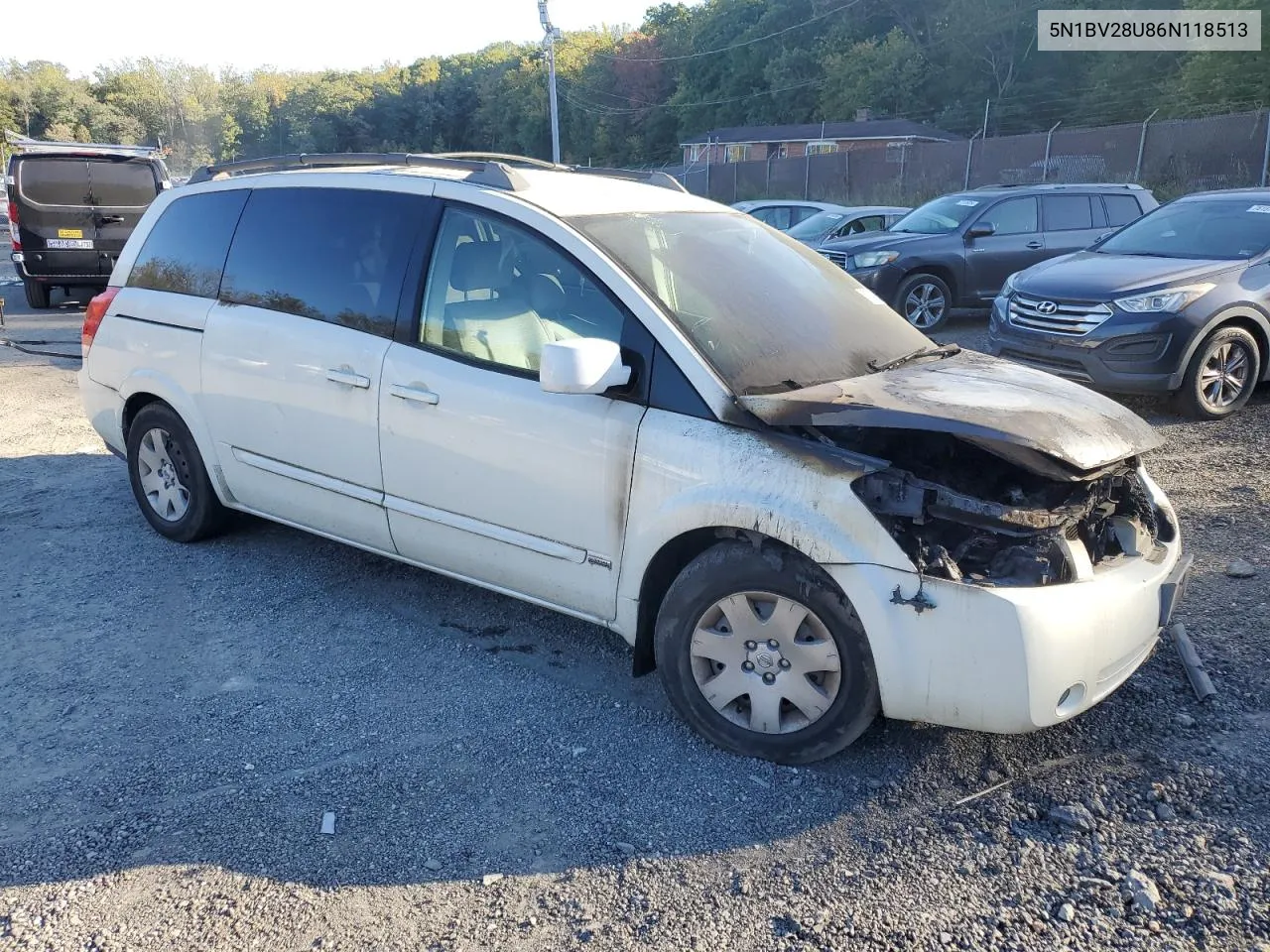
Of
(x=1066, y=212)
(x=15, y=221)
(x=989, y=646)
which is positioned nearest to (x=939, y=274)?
(x=1066, y=212)

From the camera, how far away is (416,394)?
386 centimetres

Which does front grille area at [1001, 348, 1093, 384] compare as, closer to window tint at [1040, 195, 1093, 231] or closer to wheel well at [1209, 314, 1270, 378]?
wheel well at [1209, 314, 1270, 378]

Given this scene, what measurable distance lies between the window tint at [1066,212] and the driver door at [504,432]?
409 inches

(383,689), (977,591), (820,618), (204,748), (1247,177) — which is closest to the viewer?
(977,591)

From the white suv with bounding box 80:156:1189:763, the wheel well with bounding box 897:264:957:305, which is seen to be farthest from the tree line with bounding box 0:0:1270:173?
the white suv with bounding box 80:156:1189:763

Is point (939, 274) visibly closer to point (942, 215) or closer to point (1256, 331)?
point (942, 215)

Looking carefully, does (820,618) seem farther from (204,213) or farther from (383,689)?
(204,213)

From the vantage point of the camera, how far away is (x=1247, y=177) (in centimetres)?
2102

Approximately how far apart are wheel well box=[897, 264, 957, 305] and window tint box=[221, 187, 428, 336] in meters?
8.75

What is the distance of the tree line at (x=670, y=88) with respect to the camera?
158ft

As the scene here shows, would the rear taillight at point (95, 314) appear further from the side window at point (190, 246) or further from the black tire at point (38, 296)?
the black tire at point (38, 296)

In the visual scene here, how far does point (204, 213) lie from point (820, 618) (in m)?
3.72

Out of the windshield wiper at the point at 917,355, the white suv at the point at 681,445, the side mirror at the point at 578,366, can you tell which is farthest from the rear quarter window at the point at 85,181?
the windshield wiper at the point at 917,355

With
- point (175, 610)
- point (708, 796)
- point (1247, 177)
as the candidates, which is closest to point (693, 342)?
point (708, 796)
